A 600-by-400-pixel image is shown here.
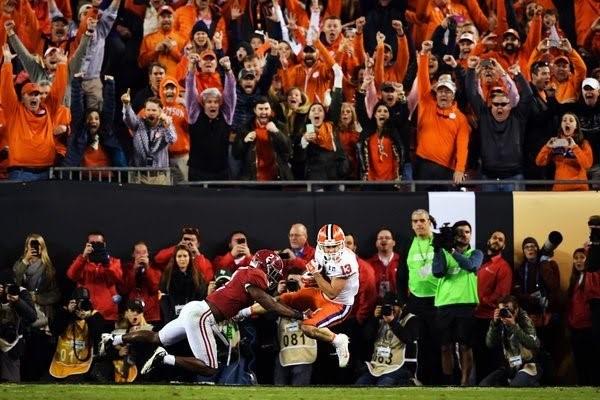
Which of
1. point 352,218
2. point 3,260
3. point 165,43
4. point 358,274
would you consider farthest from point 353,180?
point 3,260

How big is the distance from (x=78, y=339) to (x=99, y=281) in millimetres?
653

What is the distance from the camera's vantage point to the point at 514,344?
14422mm

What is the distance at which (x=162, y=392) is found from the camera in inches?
517

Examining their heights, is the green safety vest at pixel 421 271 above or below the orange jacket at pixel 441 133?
below

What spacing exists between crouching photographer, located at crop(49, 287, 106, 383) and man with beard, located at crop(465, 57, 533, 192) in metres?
4.71

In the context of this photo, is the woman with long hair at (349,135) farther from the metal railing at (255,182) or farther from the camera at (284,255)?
the camera at (284,255)

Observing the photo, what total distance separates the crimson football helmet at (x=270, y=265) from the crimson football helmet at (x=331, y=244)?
0.46 m

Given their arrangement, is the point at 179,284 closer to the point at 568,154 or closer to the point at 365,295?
Answer: the point at 365,295

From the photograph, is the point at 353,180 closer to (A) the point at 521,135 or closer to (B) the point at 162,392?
(A) the point at 521,135

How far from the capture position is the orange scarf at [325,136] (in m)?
15.3

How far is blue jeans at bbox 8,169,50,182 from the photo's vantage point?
49.6 ft

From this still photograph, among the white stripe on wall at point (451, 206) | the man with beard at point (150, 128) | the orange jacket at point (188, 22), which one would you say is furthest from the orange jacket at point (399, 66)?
the man with beard at point (150, 128)

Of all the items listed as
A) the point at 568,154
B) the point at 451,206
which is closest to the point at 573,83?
the point at 568,154

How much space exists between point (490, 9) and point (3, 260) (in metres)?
7.05
